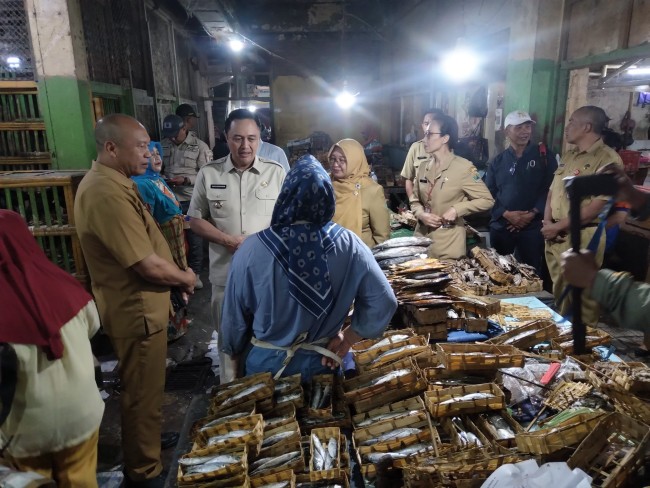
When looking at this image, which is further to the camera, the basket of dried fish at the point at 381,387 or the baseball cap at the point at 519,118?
the baseball cap at the point at 519,118

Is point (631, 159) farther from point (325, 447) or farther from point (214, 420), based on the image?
point (214, 420)

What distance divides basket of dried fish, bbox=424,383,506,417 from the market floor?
1367 millimetres

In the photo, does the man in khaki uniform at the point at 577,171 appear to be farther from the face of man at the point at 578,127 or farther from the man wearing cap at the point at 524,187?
the man wearing cap at the point at 524,187

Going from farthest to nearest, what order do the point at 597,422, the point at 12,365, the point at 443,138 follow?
the point at 443,138, the point at 12,365, the point at 597,422

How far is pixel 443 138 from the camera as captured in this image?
4949mm

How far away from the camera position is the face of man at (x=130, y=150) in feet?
9.35

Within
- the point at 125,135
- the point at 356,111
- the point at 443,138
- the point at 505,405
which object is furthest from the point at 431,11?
the point at 505,405

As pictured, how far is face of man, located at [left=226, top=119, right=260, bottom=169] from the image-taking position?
3.73m

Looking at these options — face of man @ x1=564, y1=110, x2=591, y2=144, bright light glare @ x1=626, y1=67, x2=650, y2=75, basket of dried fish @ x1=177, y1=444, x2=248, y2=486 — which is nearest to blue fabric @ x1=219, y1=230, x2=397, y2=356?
basket of dried fish @ x1=177, y1=444, x2=248, y2=486

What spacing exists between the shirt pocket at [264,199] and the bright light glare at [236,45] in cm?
973

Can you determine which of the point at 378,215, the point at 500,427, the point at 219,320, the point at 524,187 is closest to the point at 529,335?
the point at 500,427

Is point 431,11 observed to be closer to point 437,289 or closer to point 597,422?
point 437,289

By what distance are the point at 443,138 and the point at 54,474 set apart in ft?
14.9

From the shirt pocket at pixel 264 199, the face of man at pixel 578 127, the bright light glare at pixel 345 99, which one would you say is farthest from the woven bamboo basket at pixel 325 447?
the bright light glare at pixel 345 99
